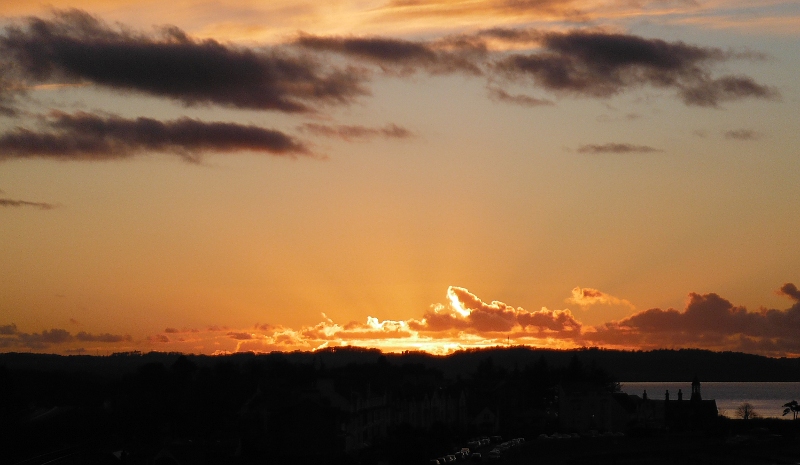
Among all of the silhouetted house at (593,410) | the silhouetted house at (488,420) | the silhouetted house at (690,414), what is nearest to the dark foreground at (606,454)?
the silhouetted house at (690,414)

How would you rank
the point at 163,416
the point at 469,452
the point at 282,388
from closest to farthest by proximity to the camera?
the point at 469,452
the point at 282,388
the point at 163,416

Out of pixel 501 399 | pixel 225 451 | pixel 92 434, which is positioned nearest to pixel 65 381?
pixel 92 434

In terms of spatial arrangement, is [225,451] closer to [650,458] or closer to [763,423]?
[650,458]

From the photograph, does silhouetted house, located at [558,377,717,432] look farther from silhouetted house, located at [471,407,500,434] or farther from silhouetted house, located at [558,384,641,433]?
silhouetted house, located at [471,407,500,434]

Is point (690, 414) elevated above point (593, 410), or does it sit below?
below

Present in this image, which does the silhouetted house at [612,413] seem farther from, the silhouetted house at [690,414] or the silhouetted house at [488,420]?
the silhouetted house at [488,420]

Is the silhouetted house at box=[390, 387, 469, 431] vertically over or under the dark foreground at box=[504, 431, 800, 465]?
over

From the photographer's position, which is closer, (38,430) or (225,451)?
(225,451)

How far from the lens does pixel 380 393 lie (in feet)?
407

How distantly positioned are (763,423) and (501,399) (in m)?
41.1

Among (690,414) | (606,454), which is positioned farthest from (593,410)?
(606,454)

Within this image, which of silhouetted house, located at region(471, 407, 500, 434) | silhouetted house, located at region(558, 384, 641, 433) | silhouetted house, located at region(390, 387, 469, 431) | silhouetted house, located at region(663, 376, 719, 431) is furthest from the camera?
silhouetted house, located at region(471, 407, 500, 434)

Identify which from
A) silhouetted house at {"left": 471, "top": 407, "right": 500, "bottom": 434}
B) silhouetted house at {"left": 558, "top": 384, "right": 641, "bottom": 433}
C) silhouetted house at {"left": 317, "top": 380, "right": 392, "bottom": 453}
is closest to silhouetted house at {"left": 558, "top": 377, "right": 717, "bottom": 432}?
silhouetted house at {"left": 558, "top": 384, "right": 641, "bottom": 433}

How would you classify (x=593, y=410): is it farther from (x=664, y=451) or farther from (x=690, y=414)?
(x=664, y=451)
